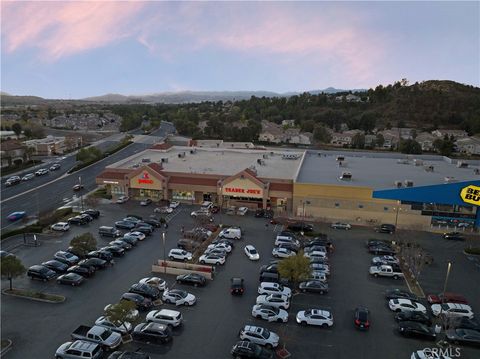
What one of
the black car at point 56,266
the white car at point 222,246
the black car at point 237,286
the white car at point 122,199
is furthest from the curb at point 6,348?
the white car at point 122,199

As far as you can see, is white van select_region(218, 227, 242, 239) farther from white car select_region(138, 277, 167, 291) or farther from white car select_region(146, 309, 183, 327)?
white car select_region(146, 309, 183, 327)

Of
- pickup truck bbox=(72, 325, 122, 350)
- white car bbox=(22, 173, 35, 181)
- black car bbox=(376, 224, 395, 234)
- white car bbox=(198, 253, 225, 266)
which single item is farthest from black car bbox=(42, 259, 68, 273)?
white car bbox=(22, 173, 35, 181)

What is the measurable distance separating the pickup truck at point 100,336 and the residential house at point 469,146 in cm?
A: 7954

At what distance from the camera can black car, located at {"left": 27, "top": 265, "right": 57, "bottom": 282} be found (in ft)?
78.2

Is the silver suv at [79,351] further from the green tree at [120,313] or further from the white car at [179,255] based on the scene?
the white car at [179,255]

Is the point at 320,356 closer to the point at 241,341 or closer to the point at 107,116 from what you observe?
the point at 241,341

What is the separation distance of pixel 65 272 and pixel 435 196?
2933 centimetres

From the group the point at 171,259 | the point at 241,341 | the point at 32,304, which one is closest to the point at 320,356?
the point at 241,341

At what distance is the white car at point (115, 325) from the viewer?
18.6 m

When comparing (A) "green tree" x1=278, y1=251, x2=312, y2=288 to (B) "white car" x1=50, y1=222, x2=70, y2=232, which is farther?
(B) "white car" x1=50, y1=222, x2=70, y2=232

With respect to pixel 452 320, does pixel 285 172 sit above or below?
above

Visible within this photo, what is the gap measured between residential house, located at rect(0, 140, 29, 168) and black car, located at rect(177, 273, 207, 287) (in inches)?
1718

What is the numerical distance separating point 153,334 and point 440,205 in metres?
27.0

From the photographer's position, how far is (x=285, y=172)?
137 ft
